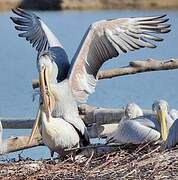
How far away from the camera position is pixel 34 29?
30.1 feet

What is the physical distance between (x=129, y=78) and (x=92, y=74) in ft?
25.8

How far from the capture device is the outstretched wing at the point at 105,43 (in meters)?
8.41

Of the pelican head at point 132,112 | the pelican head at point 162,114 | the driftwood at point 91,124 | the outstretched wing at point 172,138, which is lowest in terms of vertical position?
the driftwood at point 91,124

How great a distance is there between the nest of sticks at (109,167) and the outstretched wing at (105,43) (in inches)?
58.2

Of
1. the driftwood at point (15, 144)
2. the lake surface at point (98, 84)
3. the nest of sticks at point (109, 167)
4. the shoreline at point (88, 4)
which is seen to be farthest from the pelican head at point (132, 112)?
the shoreline at point (88, 4)

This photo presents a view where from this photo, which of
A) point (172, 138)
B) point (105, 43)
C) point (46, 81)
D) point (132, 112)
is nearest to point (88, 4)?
point (132, 112)

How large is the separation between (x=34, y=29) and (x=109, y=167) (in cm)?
309

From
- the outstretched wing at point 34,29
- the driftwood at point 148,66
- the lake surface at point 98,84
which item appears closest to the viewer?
the outstretched wing at point 34,29

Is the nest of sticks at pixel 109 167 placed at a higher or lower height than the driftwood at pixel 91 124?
higher

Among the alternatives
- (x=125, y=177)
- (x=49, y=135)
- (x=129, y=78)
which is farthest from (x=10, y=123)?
(x=129, y=78)

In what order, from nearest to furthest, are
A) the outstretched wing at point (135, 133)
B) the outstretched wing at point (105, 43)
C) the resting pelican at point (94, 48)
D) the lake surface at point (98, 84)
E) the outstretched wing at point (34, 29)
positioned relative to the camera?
the outstretched wing at point (135, 133)
the resting pelican at point (94, 48)
the outstretched wing at point (105, 43)
the outstretched wing at point (34, 29)
the lake surface at point (98, 84)

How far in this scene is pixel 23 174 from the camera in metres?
6.49

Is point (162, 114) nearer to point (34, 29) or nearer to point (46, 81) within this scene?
point (46, 81)

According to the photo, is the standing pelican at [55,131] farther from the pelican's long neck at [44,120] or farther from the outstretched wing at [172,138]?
the outstretched wing at [172,138]
